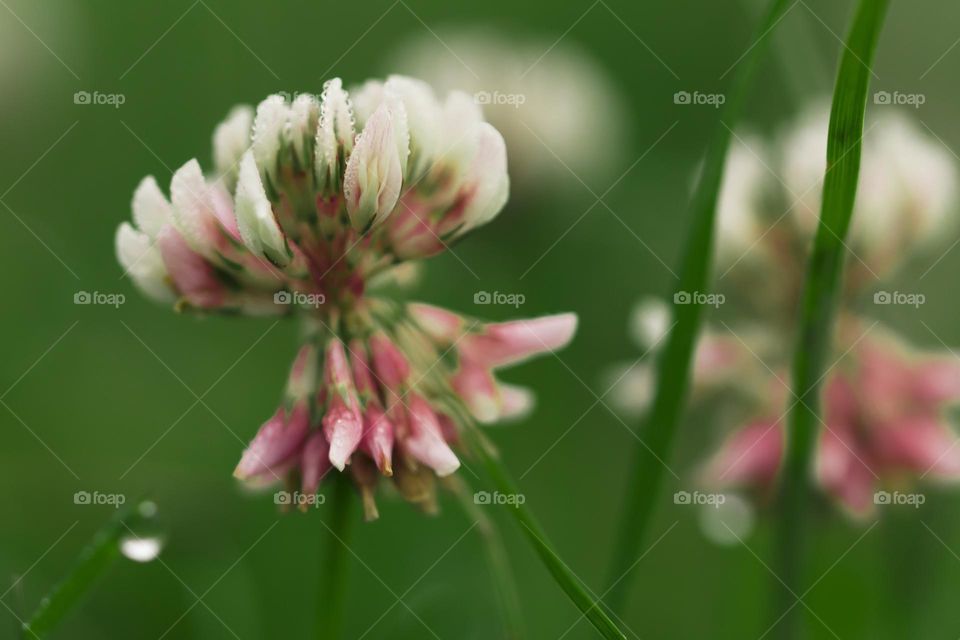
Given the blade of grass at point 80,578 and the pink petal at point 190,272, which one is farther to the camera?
the pink petal at point 190,272

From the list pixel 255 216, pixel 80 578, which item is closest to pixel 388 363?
pixel 255 216

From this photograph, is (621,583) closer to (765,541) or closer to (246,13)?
(765,541)

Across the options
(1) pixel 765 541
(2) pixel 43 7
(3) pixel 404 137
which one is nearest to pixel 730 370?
(1) pixel 765 541

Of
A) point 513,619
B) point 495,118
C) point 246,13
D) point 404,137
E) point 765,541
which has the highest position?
point 246,13

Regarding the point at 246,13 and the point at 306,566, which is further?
the point at 246,13

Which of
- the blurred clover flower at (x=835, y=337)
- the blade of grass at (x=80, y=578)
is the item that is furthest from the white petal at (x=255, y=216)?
the blurred clover flower at (x=835, y=337)

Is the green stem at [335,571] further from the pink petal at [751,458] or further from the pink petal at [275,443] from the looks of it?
the pink petal at [751,458]

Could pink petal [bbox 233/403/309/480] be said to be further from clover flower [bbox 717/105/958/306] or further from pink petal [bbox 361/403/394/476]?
clover flower [bbox 717/105/958/306]
